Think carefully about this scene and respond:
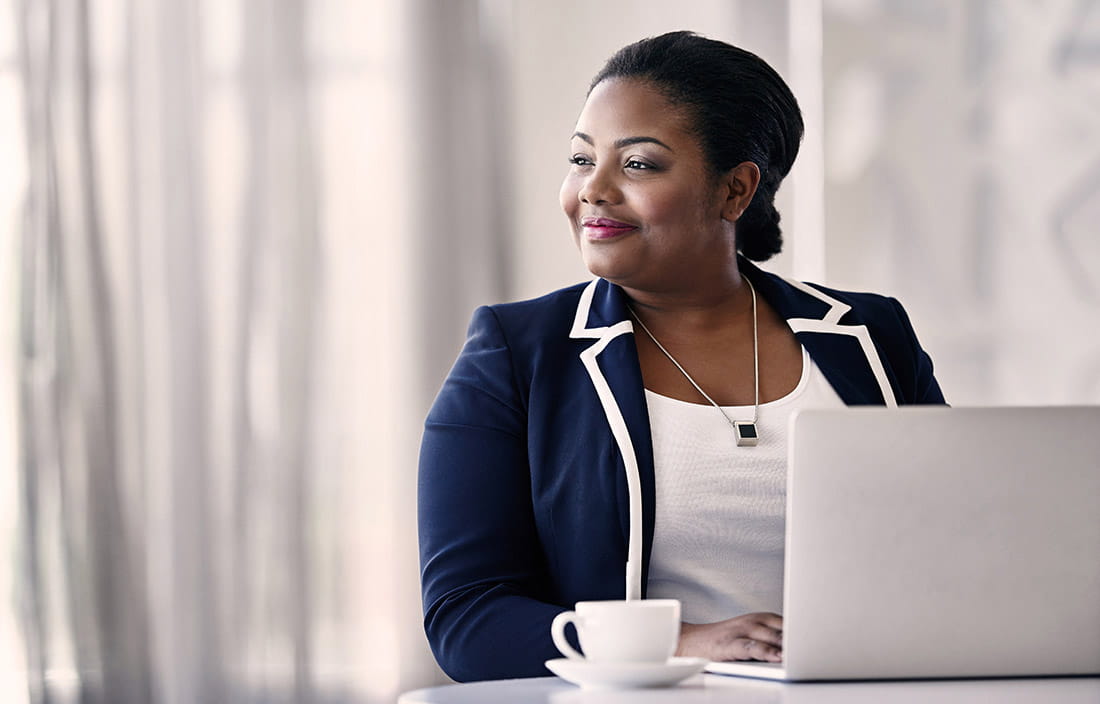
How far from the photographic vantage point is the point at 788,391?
186cm

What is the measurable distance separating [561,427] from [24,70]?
1707 millimetres

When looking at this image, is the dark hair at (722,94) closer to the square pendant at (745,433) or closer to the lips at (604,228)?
the lips at (604,228)

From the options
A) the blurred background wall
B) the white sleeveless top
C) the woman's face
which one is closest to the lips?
the woman's face

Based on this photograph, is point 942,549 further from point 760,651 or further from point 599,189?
point 599,189

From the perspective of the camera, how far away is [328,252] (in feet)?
9.10

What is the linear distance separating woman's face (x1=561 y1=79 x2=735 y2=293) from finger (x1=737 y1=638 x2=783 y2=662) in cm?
72

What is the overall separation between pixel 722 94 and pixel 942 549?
1.02 metres

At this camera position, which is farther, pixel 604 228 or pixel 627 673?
pixel 604 228

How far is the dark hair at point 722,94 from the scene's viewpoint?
6.21ft

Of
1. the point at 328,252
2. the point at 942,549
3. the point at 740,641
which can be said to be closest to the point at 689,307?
the point at 740,641

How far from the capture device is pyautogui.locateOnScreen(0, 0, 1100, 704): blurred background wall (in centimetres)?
272

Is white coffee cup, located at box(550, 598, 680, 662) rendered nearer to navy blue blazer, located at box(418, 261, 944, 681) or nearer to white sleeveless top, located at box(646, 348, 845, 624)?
navy blue blazer, located at box(418, 261, 944, 681)

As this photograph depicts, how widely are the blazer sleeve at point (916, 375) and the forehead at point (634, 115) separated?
19.5 inches

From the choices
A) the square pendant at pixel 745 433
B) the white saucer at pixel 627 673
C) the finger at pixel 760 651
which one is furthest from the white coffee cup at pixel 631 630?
the square pendant at pixel 745 433
